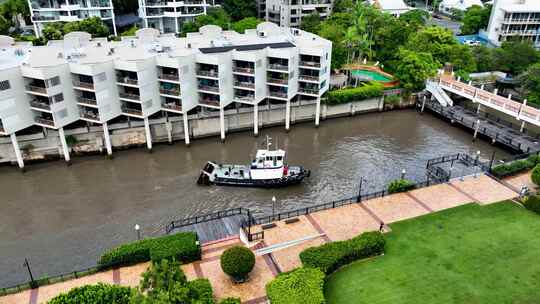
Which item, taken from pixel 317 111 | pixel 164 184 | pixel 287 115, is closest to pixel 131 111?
pixel 164 184

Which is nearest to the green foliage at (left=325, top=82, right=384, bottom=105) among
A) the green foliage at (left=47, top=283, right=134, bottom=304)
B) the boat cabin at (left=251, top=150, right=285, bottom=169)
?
the boat cabin at (left=251, top=150, right=285, bottom=169)

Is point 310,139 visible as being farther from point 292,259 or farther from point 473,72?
point 473,72

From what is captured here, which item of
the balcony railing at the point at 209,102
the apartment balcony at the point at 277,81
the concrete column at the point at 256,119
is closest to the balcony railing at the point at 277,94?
the apartment balcony at the point at 277,81

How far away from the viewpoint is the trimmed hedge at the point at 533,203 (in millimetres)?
37750

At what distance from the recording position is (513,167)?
44812 millimetres

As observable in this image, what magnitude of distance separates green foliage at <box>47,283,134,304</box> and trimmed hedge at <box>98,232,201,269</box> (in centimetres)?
539

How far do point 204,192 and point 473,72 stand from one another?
58.2m

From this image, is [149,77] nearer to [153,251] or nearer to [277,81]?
[277,81]

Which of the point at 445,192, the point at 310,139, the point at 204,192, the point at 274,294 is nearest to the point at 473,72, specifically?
the point at 310,139

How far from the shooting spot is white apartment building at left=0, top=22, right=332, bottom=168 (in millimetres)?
47688

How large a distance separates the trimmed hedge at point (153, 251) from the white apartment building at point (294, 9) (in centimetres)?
7972

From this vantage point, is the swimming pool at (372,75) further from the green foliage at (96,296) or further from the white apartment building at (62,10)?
the green foliage at (96,296)

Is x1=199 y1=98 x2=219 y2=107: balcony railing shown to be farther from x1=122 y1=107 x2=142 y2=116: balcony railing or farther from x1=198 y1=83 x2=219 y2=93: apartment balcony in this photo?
x1=122 y1=107 x2=142 y2=116: balcony railing

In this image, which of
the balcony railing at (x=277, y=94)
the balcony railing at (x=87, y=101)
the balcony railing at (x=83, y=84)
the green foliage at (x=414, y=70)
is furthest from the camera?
the green foliage at (x=414, y=70)
